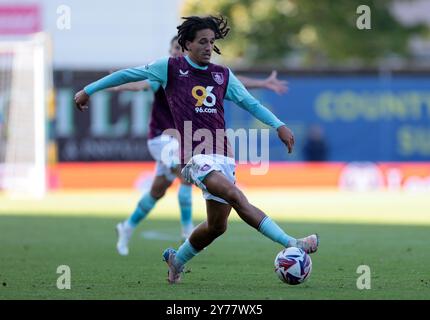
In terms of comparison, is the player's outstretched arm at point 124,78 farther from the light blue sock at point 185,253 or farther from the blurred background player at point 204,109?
the light blue sock at point 185,253

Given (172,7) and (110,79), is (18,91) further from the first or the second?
(110,79)

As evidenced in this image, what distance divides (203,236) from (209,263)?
6.44ft

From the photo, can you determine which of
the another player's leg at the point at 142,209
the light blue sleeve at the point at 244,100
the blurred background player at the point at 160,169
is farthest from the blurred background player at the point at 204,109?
the another player's leg at the point at 142,209

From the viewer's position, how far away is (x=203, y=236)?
29.9 ft

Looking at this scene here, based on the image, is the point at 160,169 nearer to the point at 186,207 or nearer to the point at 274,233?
the point at 186,207

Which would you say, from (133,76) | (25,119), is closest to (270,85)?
(133,76)

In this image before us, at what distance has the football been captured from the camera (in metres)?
8.65

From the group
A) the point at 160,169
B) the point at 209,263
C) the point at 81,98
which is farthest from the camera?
the point at 160,169

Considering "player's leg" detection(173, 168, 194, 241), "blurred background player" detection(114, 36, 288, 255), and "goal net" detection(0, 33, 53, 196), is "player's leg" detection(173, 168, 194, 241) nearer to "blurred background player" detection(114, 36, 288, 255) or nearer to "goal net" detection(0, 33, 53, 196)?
"blurred background player" detection(114, 36, 288, 255)

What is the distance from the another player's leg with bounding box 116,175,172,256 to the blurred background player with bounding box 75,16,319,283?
10.3 ft

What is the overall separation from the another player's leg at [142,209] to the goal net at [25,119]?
460 inches

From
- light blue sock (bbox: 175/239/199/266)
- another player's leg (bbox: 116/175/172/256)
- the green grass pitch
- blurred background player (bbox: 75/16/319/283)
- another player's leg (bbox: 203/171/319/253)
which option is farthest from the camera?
another player's leg (bbox: 116/175/172/256)

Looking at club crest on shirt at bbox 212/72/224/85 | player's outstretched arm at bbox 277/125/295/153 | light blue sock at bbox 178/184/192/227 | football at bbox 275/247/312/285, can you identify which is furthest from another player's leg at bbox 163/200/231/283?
light blue sock at bbox 178/184/192/227

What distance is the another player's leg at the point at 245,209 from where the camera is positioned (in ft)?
28.4
